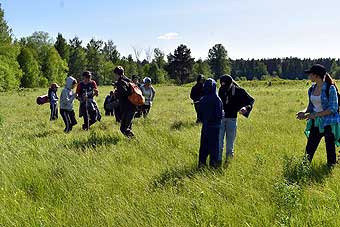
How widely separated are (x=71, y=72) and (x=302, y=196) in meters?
88.2

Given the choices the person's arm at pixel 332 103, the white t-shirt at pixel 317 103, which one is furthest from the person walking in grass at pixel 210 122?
the person's arm at pixel 332 103

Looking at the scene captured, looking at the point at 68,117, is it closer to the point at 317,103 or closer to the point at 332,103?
the point at 317,103

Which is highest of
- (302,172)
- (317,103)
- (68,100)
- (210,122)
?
(317,103)

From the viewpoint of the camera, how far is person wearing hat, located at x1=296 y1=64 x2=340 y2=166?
6.14 m

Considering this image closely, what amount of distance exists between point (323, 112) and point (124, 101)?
5012 mm

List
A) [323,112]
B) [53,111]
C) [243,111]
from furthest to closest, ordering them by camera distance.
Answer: [53,111]
[243,111]
[323,112]

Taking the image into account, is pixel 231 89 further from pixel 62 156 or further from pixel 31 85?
pixel 31 85

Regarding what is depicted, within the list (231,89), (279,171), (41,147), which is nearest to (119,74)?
(41,147)

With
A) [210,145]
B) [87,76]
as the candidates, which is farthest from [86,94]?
[210,145]

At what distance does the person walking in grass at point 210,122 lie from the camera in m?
6.60

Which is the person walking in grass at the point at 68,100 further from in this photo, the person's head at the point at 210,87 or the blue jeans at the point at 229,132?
the person's head at the point at 210,87

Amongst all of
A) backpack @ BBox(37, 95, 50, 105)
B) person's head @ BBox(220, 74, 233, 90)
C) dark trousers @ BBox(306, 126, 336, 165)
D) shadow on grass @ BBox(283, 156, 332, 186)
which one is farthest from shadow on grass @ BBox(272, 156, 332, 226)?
backpack @ BBox(37, 95, 50, 105)

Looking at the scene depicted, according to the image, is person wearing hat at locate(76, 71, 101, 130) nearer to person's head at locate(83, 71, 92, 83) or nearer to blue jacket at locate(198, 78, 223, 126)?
person's head at locate(83, 71, 92, 83)

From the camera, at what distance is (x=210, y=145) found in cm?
661
